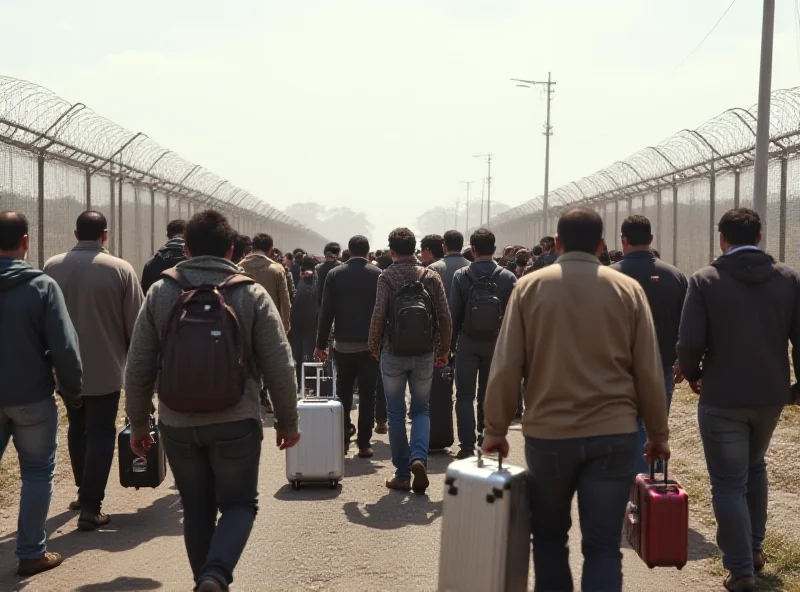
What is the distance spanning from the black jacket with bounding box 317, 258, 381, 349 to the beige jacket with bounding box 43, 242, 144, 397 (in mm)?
2301

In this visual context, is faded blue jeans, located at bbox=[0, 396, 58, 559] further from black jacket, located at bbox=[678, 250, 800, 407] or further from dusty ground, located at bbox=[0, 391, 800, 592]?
black jacket, located at bbox=[678, 250, 800, 407]

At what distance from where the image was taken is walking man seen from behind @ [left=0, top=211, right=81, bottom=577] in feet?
18.3

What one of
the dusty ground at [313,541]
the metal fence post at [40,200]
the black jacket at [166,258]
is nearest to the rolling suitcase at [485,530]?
the dusty ground at [313,541]

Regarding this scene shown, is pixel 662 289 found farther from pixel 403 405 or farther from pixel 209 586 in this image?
pixel 209 586

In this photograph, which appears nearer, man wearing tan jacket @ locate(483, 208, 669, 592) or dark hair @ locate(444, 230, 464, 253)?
man wearing tan jacket @ locate(483, 208, 669, 592)

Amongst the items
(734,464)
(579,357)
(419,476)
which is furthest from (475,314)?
(579,357)

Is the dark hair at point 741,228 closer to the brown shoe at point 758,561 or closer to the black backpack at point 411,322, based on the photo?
the brown shoe at point 758,561

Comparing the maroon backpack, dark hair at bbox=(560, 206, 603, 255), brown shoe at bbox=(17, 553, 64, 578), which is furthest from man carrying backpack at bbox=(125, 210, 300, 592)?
brown shoe at bbox=(17, 553, 64, 578)

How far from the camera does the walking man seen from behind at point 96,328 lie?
687 centimetres

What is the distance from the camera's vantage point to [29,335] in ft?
18.5

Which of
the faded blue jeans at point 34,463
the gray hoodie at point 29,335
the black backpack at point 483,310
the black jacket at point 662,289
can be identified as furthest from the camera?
the black backpack at point 483,310

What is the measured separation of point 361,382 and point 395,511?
2.01 m

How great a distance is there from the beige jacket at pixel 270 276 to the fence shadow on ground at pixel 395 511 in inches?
96.8

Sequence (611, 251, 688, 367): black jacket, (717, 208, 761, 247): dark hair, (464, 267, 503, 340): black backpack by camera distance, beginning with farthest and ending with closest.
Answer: (464, 267, 503, 340): black backpack → (611, 251, 688, 367): black jacket → (717, 208, 761, 247): dark hair
